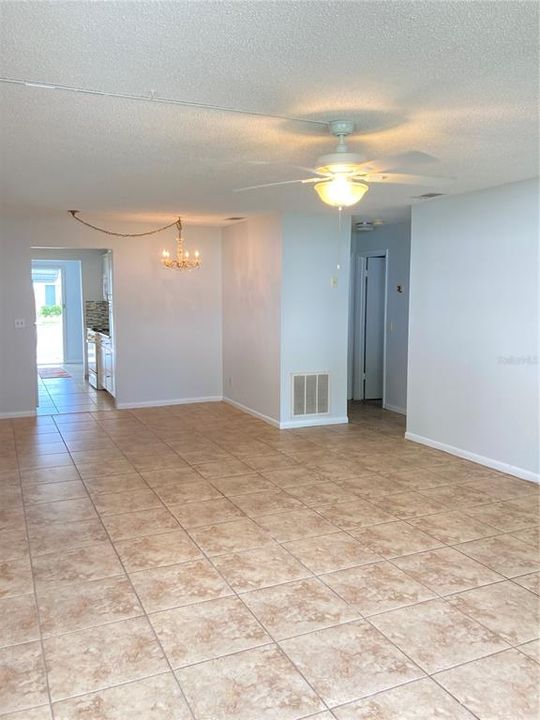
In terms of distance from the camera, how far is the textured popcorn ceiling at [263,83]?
1.87 meters

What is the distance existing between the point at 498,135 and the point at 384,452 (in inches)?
121

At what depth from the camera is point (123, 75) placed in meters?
2.33

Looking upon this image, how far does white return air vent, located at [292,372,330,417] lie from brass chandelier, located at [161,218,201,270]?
6.70 ft

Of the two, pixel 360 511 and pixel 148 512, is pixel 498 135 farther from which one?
pixel 148 512

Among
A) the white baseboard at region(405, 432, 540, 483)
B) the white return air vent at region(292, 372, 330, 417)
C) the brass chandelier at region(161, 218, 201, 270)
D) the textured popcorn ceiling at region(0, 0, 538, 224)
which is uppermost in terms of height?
the textured popcorn ceiling at region(0, 0, 538, 224)

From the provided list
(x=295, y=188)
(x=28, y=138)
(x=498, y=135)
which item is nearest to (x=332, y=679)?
(x=498, y=135)

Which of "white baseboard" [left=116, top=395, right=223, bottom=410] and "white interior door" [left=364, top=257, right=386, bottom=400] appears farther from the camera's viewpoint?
"white interior door" [left=364, top=257, right=386, bottom=400]

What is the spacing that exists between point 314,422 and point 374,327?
2201mm

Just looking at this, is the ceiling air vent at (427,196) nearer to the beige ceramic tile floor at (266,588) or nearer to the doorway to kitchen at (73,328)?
the beige ceramic tile floor at (266,588)

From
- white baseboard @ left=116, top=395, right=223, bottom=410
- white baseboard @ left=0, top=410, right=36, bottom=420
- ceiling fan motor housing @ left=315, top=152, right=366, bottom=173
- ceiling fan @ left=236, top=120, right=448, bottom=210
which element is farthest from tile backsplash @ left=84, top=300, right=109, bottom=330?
ceiling fan motor housing @ left=315, top=152, right=366, bottom=173

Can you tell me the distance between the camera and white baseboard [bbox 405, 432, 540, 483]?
4.56 meters

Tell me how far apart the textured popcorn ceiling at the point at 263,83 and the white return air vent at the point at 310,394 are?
2732 millimetres

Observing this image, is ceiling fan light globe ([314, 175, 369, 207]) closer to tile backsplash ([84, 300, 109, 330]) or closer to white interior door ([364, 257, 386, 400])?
white interior door ([364, 257, 386, 400])

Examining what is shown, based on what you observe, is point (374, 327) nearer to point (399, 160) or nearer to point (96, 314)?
point (399, 160)
